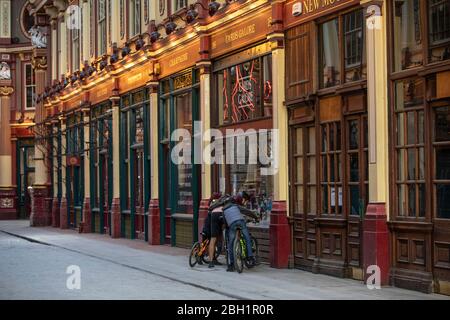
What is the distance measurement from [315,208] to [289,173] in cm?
126

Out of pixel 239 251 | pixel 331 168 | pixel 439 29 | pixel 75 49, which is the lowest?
pixel 239 251

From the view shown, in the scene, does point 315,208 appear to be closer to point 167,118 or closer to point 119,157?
point 167,118

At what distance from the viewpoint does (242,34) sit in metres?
21.3

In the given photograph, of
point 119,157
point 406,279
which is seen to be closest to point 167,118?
point 119,157

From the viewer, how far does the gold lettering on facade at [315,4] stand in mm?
17459

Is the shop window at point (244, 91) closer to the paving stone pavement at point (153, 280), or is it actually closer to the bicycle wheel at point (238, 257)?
the bicycle wheel at point (238, 257)

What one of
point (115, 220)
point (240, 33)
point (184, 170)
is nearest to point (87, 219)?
point (115, 220)

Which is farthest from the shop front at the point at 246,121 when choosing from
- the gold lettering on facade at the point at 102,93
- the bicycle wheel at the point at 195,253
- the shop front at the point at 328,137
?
the gold lettering on facade at the point at 102,93

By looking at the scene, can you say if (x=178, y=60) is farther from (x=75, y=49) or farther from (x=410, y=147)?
(x=75, y=49)

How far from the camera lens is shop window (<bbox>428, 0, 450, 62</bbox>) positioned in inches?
563

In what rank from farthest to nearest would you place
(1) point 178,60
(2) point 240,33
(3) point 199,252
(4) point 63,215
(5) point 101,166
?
(4) point 63,215 → (5) point 101,166 → (1) point 178,60 → (2) point 240,33 → (3) point 199,252

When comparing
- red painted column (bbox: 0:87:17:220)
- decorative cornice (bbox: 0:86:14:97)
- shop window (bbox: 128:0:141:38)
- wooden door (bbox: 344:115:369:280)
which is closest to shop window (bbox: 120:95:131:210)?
shop window (bbox: 128:0:141:38)

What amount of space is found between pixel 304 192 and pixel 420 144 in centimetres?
417

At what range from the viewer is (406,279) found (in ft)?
49.2
